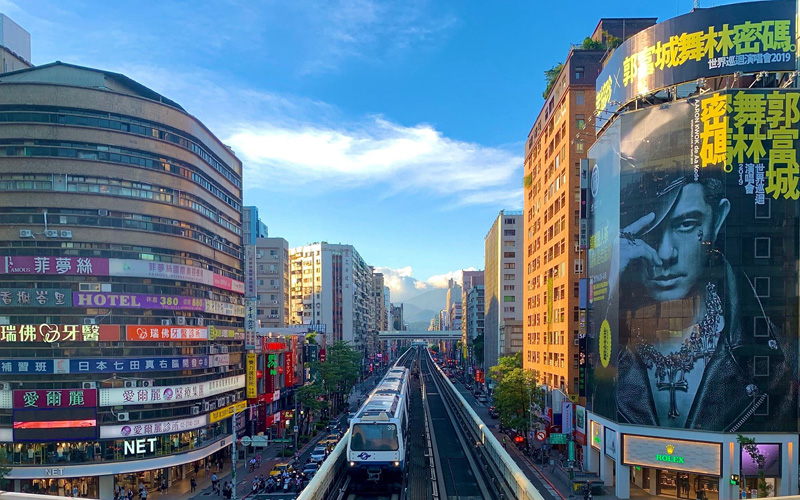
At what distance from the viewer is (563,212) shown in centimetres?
6569

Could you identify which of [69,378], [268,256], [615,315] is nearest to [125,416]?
[69,378]

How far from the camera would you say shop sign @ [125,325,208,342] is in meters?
47.4

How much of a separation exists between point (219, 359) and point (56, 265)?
17.7m

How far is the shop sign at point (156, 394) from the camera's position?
46.4m

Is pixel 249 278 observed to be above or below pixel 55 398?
above

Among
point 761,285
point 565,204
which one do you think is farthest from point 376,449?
point 565,204

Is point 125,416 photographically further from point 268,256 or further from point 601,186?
point 268,256

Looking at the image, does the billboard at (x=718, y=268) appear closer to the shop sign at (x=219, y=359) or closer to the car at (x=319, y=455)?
the car at (x=319, y=455)

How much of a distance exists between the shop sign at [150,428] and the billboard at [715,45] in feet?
157

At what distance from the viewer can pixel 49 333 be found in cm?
4544

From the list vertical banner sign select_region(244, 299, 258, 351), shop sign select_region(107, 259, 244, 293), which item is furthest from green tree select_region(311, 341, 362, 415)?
shop sign select_region(107, 259, 244, 293)

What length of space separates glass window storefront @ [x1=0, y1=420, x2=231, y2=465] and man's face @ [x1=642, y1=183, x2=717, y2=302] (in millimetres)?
42283

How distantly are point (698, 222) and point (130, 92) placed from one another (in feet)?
163

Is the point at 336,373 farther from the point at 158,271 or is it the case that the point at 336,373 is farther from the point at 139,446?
the point at 158,271
